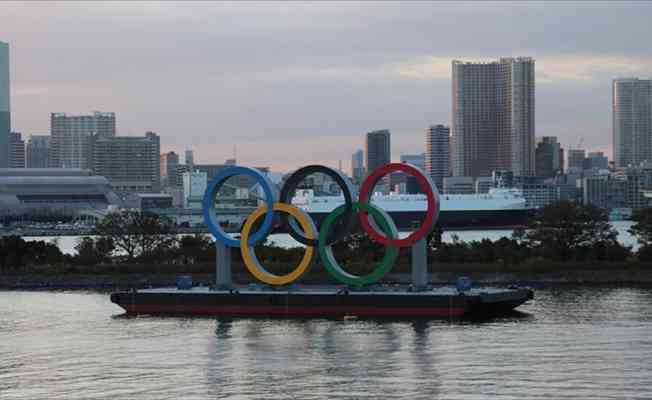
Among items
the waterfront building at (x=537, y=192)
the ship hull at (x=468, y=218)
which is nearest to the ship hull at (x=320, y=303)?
the ship hull at (x=468, y=218)

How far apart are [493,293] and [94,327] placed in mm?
11710

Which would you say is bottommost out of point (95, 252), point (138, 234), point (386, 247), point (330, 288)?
point (330, 288)

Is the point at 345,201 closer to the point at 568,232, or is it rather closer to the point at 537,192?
the point at 568,232

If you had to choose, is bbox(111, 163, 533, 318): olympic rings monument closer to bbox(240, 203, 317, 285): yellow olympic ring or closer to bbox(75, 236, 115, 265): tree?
bbox(240, 203, 317, 285): yellow olympic ring

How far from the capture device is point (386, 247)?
41688 mm

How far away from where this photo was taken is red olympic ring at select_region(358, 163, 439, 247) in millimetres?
40781

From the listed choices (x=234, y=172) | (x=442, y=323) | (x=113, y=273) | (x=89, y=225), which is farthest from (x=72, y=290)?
(x=89, y=225)

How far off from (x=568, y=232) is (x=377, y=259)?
28.6ft

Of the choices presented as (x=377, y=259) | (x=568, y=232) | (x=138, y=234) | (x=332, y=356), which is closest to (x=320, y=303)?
(x=332, y=356)

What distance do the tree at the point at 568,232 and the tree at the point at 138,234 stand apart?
18.0 metres

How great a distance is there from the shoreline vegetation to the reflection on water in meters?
12.1

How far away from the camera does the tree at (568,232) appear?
201 feet

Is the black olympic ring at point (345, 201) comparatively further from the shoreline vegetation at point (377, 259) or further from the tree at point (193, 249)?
the tree at point (193, 249)

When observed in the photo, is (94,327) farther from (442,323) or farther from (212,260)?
(212,260)
